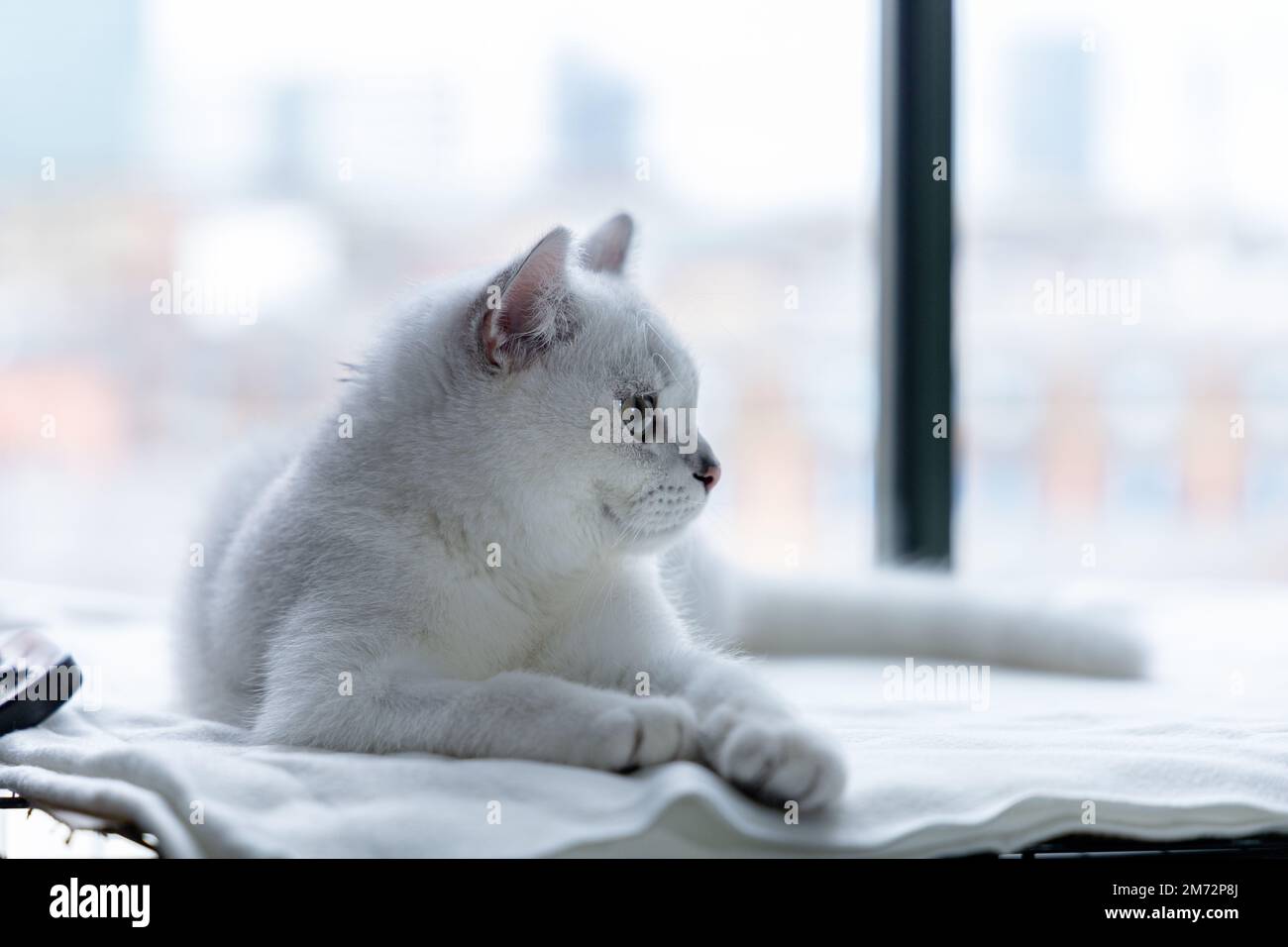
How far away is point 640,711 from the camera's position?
3.31 ft

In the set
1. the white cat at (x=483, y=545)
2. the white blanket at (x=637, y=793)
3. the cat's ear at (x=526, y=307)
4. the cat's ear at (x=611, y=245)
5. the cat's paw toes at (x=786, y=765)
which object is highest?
the cat's ear at (x=611, y=245)

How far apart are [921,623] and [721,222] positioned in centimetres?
150

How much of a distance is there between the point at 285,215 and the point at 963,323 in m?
1.88

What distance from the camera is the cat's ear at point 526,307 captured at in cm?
122

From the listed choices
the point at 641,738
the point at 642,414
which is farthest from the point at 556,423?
the point at 641,738

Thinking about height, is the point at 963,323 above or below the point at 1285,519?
above

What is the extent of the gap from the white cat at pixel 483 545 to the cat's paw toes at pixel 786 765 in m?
0.07

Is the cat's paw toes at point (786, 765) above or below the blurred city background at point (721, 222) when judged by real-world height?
below

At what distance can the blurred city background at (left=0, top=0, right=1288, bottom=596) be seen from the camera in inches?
109

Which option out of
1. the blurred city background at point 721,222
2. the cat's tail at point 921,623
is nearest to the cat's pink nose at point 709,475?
the cat's tail at point 921,623

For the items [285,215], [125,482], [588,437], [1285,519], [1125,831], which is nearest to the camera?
[1125,831]

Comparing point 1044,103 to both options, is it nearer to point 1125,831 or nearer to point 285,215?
point 285,215

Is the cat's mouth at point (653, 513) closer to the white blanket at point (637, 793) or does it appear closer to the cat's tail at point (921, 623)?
the white blanket at point (637, 793)

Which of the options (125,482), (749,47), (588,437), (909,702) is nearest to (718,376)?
(588,437)
